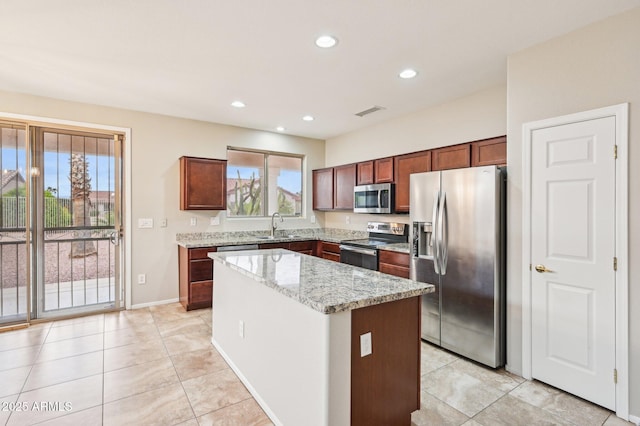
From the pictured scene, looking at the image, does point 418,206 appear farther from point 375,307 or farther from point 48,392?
point 48,392

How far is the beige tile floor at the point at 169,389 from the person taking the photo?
2066mm

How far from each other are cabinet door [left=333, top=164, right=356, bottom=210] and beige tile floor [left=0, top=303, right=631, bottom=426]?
8.38 ft

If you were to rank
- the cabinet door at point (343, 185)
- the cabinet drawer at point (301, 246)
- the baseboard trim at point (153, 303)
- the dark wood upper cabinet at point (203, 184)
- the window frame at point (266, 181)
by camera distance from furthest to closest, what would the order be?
1. the window frame at point (266, 181)
2. the cabinet door at point (343, 185)
3. the cabinet drawer at point (301, 246)
4. the dark wood upper cabinet at point (203, 184)
5. the baseboard trim at point (153, 303)

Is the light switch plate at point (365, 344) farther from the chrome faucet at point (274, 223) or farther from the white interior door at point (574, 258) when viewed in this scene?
the chrome faucet at point (274, 223)

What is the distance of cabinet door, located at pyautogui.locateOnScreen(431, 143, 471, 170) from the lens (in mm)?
3439

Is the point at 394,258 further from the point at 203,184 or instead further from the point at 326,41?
the point at 203,184

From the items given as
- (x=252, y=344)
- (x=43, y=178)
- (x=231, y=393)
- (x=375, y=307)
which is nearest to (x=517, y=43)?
(x=375, y=307)

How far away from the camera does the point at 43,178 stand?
3748 millimetres

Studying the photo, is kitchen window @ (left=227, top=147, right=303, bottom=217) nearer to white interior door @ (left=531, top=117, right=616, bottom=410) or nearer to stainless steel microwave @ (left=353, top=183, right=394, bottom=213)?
stainless steel microwave @ (left=353, top=183, right=394, bottom=213)

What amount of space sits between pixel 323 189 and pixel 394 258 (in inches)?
90.2

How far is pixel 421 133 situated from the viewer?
165 inches

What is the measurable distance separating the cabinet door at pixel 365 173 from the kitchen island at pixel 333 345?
2.63m

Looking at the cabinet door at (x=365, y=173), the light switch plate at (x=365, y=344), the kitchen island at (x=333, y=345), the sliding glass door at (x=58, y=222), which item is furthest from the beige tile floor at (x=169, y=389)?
the cabinet door at (x=365, y=173)

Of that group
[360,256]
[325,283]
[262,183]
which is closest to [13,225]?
[262,183]
